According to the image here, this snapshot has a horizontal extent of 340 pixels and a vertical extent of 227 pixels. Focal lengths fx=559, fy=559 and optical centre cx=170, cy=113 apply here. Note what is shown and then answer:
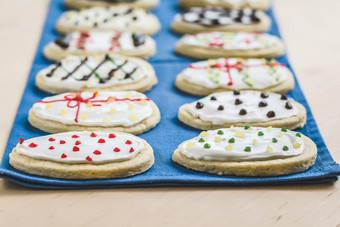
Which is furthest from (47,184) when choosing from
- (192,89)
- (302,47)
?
(302,47)

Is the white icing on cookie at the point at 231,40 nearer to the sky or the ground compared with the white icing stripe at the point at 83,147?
nearer to the sky

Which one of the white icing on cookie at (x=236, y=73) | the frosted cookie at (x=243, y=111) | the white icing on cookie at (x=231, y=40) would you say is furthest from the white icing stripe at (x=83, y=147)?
the white icing on cookie at (x=231, y=40)

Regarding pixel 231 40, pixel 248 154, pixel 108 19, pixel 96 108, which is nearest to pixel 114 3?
pixel 108 19

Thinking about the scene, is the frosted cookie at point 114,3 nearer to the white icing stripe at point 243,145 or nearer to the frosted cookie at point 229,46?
the frosted cookie at point 229,46

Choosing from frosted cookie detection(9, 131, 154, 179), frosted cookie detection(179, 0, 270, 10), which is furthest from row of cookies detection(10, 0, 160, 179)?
frosted cookie detection(179, 0, 270, 10)

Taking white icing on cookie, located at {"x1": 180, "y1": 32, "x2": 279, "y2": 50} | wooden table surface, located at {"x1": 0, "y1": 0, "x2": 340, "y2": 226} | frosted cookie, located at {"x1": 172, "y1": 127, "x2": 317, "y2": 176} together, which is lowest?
wooden table surface, located at {"x1": 0, "y1": 0, "x2": 340, "y2": 226}

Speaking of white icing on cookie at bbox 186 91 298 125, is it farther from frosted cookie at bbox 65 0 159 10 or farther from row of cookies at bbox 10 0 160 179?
frosted cookie at bbox 65 0 159 10

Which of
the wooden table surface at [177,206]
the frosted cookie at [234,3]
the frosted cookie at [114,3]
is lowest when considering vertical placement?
the wooden table surface at [177,206]
